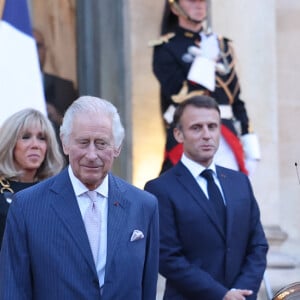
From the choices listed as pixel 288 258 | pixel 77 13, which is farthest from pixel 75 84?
pixel 288 258

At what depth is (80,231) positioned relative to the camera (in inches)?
168

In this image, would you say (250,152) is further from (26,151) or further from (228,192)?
(26,151)

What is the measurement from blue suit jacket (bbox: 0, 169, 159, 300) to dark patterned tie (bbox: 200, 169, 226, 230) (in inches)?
43.1

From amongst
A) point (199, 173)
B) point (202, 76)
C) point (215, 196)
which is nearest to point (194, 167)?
point (199, 173)

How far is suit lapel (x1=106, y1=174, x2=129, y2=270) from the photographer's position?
4.29m

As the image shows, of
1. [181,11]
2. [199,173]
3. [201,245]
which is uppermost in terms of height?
[181,11]

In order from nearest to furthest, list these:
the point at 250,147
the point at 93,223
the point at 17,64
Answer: the point at 93,223, the point at 17,64, the point at 250,147

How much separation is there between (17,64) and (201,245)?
2.16 metres

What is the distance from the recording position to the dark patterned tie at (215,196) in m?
5.43

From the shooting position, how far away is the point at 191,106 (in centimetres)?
566

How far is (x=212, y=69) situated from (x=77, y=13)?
5.16 ft

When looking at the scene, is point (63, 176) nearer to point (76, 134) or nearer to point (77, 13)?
point (76, 134)

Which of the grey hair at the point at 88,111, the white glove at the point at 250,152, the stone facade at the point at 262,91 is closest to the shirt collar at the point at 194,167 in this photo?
the grey hair at the point at 88,111

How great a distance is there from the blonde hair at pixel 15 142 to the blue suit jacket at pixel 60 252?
1250 mm
